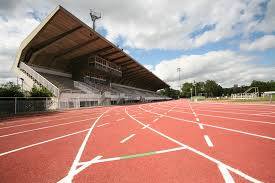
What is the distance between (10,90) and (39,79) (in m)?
14.6

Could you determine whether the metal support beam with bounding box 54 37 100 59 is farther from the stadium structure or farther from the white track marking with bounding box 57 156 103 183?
the white track marking with bounding box 57 156 103 183

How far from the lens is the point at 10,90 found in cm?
1956

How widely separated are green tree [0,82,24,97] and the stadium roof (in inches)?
447

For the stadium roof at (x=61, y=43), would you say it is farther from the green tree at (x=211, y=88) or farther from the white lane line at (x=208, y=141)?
the green tree at (x=211, y=88)

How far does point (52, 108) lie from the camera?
87.5ft

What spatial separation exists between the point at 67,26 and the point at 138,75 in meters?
47.8

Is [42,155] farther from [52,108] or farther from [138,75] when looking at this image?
[138,75]

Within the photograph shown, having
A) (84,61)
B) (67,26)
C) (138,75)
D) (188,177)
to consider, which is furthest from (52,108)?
(138,75)

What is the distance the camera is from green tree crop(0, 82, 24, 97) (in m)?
19.1

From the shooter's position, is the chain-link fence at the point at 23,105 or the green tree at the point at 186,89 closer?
the chain-link fence at the point at 23,105

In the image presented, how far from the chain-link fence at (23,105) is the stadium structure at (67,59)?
4.68 metres

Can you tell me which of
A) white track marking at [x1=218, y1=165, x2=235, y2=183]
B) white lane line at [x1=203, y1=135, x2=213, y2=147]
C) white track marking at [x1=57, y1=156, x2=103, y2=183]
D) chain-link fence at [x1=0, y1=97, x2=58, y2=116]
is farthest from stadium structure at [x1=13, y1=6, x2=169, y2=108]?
white track marking at [x1=218, y1=165, x2=235, y2=183]

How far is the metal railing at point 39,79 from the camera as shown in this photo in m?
31.0

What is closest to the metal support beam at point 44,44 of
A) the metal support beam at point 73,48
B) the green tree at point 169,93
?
the metal support beam at point 73,48
